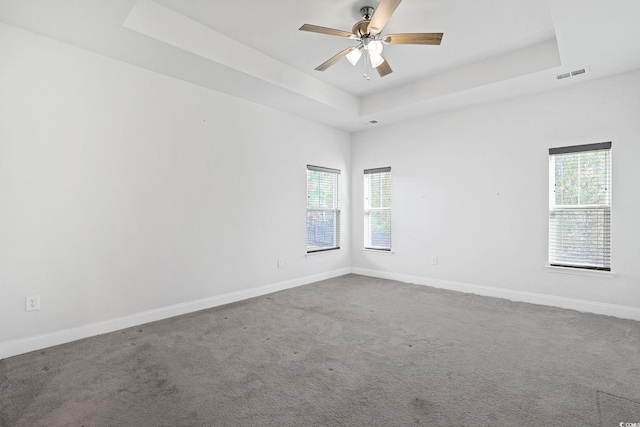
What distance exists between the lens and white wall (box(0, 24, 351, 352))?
8.94ft

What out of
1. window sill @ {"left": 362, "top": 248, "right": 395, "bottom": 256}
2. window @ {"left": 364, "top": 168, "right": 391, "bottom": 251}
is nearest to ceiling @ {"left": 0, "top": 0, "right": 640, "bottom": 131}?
window @ {"left": 364, "top": 168, "right": 391, "bottom": 251}

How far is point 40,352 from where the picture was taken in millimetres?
2695

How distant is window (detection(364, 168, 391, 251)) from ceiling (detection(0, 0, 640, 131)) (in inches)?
61.3

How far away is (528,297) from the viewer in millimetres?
4152

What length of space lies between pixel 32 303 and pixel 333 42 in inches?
146

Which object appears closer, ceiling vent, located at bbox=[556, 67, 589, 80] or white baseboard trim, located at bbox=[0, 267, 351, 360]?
white baseboard trim, located at bbox=[0, 267, 351, 360]

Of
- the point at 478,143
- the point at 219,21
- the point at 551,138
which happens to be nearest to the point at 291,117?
the point at 219,21

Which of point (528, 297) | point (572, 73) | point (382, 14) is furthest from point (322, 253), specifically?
point (572, 73)

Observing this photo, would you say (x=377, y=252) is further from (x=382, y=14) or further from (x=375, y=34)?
(x=382, y=14)

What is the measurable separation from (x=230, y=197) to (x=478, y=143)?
351 cm

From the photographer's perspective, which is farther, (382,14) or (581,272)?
(581,272)

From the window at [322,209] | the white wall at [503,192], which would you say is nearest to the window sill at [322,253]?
the window at [322,209]

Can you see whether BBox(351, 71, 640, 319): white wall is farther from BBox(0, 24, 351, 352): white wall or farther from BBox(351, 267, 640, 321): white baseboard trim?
BBox(0, 24, 351, 352): white wall

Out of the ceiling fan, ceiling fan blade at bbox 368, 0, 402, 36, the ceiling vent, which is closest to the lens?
ceiling fan blade at bbox 368, 0, 402, 36
